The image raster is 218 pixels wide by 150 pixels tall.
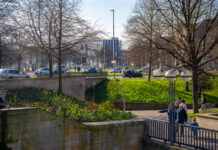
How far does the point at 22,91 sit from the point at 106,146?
25.9 ft

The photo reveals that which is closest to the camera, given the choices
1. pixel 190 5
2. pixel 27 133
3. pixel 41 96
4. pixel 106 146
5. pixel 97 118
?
pixel 27 133

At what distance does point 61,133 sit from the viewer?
35.5ft

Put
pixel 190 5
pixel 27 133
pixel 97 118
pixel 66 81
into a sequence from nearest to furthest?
1. pixel 27 133
2. pixel 97 118
3. pixel 190 5
4. pixel 66 81

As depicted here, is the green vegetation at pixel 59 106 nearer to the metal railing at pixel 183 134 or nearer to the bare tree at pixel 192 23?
the metal railing at pixel 183 134

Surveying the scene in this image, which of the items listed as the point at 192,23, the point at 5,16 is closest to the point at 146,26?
the point at 192,23

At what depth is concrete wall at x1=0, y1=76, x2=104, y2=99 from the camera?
17.8m

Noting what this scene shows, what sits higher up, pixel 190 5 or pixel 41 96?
pixel 190 5

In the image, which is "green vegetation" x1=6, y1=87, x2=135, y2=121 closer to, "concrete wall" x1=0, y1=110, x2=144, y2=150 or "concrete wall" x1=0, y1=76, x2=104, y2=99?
"concrete wall" x1=0, y1=76, x2=104, y2=99

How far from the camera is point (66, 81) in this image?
2320 centimetres

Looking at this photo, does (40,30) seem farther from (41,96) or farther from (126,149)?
(126,149)

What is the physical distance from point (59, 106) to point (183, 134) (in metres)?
6.55

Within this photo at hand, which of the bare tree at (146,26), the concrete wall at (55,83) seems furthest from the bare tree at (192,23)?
the concrete wall at (55,83)

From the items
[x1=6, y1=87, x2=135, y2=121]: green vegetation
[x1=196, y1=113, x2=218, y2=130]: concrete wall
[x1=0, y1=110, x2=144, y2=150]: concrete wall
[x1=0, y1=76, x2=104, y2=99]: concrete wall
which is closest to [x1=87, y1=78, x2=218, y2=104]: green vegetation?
[x1=0, y1=76, x2=104, y2=99]: concrete wall

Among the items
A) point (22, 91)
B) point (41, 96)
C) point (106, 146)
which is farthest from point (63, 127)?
point (22, 91)
